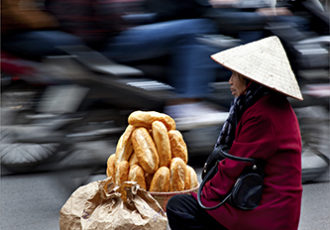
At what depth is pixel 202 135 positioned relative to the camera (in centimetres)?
495

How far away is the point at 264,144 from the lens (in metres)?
2.28

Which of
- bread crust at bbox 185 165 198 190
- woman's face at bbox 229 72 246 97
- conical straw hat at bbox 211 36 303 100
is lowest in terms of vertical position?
bread crust at bbox 185 165 198 190

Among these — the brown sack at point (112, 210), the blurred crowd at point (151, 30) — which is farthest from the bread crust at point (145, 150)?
the blurred crowd at point (151, 30)

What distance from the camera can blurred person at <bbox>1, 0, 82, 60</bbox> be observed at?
4.32m

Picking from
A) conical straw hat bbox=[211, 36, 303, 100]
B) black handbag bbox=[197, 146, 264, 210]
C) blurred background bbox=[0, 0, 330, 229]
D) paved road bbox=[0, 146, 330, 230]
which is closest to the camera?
black handbag bbox=[197, 146, 264, 210]

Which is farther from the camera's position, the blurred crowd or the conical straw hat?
the blurred crowd

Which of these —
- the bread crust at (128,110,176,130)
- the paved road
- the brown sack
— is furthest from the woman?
the paved road

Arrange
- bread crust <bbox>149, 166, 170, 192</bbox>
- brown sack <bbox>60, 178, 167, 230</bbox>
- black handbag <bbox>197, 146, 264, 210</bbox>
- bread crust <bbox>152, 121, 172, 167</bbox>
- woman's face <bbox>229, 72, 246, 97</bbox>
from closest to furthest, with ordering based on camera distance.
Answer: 1. black handbag <bbox>197, 146, 264, 210</bbox>
2. woman's face <bbox>229, 72, 246, 97</bbox>
3. brown sack <bbox>60, 178, 167, 230</bbox>
4. bread crust <bbox>149, 166, 170, 192</bbox>
5. bread crust <bbox>152, 121, 172, 167</bbox>

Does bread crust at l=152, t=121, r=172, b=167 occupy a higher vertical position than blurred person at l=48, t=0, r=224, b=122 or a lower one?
lower

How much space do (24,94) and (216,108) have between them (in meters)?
1.72

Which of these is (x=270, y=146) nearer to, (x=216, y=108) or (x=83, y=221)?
(x=83, y=221)

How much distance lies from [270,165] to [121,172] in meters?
1.38

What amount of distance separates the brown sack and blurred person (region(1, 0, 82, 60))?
1.84 m

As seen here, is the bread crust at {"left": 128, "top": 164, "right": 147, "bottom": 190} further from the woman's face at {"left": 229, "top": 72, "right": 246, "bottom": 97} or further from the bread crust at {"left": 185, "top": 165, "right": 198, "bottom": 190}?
the woman's face at {"left": 229, "top": 72, "right": 246, "bottom": 97}
